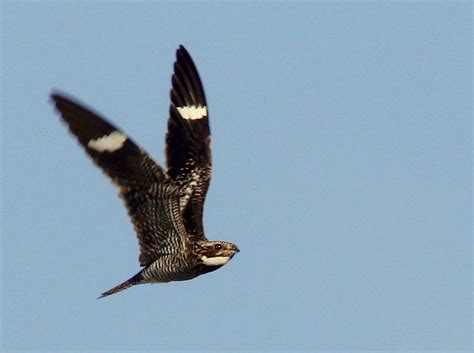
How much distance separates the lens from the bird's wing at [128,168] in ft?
54.7

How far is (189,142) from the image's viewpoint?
59.1ft

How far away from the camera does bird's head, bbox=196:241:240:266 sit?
17125 millimetres

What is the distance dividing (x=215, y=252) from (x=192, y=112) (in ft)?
7.69

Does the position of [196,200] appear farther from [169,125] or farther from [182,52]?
[182,52]

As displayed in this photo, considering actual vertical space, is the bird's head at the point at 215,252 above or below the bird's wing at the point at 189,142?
below

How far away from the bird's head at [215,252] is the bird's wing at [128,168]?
43 cm

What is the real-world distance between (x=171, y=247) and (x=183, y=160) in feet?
4.14

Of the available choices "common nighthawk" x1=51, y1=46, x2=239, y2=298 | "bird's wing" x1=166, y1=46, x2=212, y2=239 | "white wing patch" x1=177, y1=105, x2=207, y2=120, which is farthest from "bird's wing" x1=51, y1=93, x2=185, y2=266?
"white wing patch" x1=177, y1=105, x2=207, y2=120

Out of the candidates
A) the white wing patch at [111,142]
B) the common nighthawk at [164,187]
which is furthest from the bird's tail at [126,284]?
the white wing patch at [111,142]

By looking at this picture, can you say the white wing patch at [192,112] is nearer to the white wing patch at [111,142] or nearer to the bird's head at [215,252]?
the white wing patch at [111,142]

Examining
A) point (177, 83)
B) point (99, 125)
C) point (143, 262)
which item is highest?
point (177, 83)

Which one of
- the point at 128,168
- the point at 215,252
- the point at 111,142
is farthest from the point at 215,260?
the point at 111,142

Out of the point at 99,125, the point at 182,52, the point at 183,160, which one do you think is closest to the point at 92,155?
the point at 99,125

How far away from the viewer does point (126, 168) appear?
16766 millimetres
